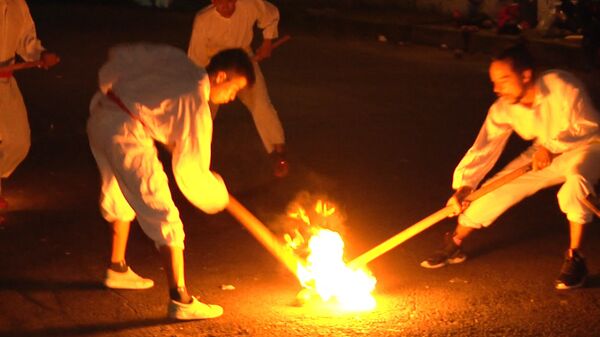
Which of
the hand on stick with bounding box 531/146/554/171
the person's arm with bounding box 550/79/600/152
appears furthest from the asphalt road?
the person's arm with bounding box 550/79/600/152

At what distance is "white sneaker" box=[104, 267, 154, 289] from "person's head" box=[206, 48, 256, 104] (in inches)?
49.2

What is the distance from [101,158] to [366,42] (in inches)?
540

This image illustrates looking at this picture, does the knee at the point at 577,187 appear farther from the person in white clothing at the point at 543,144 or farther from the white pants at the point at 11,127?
the white pants at the point at 11,127

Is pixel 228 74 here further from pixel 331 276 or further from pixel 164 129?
pixel 331 276

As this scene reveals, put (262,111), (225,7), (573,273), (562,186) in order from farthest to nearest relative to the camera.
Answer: (262,111) < (225,7) < (562,186) < (573,273)

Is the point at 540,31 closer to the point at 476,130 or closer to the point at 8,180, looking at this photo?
the point at 476,130

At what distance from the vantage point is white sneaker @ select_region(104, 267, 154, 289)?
614 cm

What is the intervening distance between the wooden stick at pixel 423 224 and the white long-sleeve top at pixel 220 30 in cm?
278

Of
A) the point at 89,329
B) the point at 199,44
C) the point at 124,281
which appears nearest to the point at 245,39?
the point at 199,44

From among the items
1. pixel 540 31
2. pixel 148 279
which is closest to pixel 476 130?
pixel 148 279

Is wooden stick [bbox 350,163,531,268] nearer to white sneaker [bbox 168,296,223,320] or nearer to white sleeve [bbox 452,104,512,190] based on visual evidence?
white sleeve [bbox 452,104,512,190]

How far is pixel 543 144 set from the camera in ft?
20.9

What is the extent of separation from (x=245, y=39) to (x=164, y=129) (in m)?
3.45

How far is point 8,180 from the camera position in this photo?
28.7 feet
